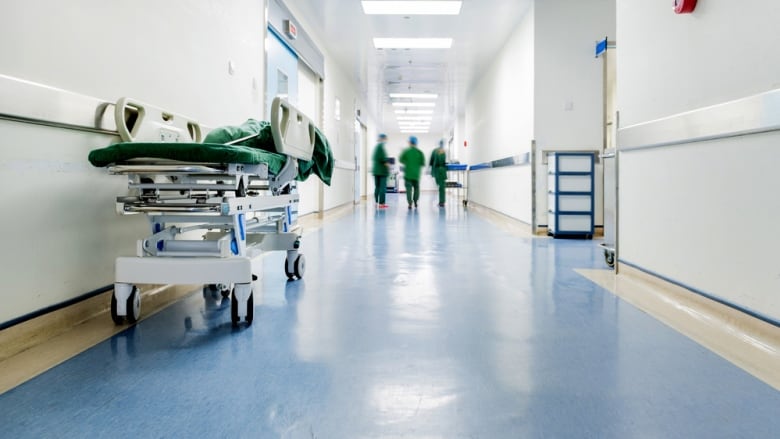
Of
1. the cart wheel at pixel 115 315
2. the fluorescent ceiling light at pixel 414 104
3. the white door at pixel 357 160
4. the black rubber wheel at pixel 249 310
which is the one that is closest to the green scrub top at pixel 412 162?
the white door at pixel 357 160

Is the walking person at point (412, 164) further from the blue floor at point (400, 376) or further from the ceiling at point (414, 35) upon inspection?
the blue floor at point (400, 376)

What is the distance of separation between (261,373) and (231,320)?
621mm

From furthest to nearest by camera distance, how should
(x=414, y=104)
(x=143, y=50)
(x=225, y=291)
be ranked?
1. (x=414, y=104)
2. (x=225, y=291)
3. (x=143, y=50)

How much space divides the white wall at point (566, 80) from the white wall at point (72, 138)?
415 cm

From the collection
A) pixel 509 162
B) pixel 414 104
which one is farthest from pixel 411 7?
pixel 414 104

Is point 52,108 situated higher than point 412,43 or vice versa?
point 412,43

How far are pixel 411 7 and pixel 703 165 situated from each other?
15.9 ft

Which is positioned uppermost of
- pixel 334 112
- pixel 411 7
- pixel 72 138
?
pixel 411 7

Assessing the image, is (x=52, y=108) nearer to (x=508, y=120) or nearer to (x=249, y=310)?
(x=249, y=310)

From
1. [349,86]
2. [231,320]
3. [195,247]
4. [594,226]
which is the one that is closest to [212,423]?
[231,320]

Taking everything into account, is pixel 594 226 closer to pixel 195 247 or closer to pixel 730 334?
pixel 730 334

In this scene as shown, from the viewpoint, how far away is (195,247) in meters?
2.04

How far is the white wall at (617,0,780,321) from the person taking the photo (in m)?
1.72

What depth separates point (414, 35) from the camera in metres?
7.27
